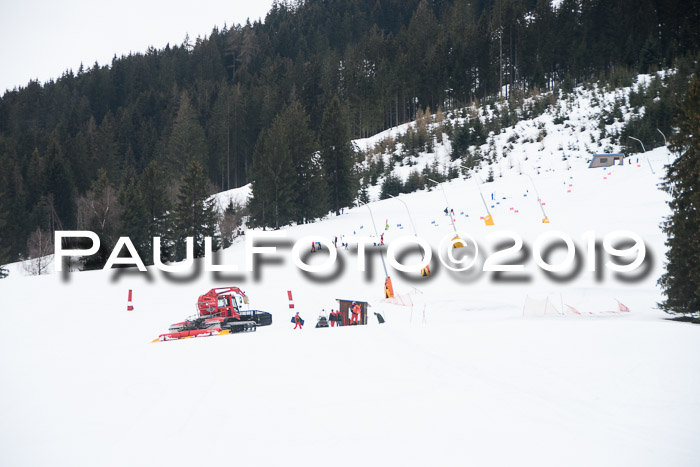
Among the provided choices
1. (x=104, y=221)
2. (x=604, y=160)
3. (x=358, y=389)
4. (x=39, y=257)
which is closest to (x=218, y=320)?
(x=358, y=389)

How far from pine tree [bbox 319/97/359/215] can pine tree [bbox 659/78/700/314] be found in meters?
44.7

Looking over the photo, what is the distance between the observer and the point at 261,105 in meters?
100

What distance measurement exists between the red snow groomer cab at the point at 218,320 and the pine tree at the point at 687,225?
17076 mm

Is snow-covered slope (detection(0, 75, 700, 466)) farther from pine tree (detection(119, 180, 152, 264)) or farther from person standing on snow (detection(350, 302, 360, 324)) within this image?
pine tree (detection(119, 180, 152, 264))

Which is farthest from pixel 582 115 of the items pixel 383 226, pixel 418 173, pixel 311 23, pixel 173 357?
pixel 311 23

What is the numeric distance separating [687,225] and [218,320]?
19.0 meters

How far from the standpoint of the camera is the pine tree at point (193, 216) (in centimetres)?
5191

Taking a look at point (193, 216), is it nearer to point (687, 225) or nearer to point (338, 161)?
point (338, 161)

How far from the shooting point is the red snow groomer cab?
21.6 metres

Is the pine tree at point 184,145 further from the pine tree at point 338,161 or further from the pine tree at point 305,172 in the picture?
the pine tree at point 338,161

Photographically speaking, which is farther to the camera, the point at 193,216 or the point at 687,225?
the point at 193,216

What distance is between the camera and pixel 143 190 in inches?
2269

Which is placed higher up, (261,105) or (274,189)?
(261,105)

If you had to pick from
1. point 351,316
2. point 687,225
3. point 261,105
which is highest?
point 261,105
